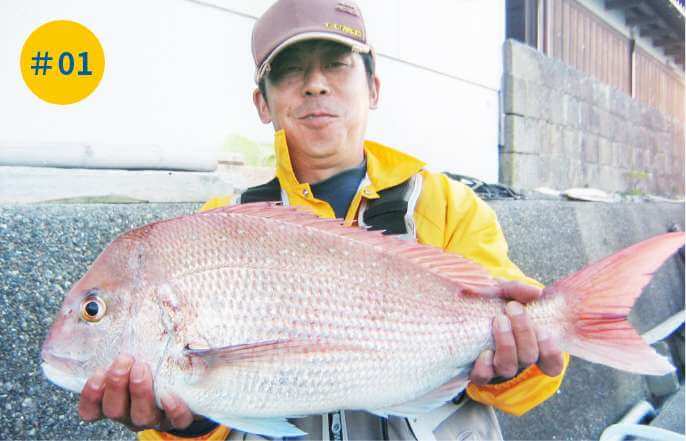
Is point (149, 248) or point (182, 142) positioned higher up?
point (182, 142)

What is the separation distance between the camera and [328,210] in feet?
5.96

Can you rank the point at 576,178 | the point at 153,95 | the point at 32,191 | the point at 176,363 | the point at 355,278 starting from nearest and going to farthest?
1. the point at 176,363
2. the point at 355,278
3. the point at 32,191
4. the point at 153,95
5. the point at 576,178

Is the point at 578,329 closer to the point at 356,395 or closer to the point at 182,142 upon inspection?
the point at 356,395

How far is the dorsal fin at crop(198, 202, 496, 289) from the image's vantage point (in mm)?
1407

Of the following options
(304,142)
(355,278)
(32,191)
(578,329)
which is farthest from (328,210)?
(32,191)

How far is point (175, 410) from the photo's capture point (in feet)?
4.13

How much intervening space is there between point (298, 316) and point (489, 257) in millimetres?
685

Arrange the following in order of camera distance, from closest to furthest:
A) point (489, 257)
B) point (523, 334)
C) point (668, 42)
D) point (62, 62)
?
point (523, 334) < point (489, 257) < point (62, 62) < point (668, 42)

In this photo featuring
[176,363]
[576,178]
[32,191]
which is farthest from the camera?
[576,178]

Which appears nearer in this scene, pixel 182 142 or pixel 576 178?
pixel 182 142

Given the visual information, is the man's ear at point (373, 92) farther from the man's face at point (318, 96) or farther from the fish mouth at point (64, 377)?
the fish mouth at point (64, 377)

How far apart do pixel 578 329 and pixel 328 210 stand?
0.82 meters

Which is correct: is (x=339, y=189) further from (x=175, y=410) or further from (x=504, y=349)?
(x=175, y=410)

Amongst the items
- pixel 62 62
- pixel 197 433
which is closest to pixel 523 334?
pixel 197 433
